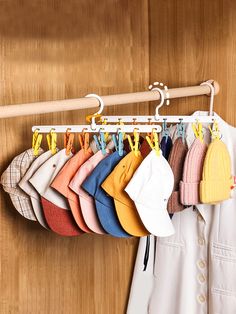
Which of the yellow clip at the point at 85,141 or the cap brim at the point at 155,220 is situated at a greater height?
the yellow clip at the point at 85,141

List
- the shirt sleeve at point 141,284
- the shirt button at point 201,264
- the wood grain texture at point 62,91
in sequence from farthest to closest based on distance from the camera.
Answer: the shirt sleeve at point 141,284
the shirt button at point 201,264
the wood grain texture at point 62,91

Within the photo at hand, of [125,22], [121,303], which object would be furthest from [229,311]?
[125,22]

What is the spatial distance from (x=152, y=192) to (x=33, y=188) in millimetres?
320

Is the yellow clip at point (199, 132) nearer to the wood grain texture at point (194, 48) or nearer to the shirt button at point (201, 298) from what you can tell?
the wood grain texture at point (194, 48)

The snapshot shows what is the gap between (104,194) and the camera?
1656 millimetres

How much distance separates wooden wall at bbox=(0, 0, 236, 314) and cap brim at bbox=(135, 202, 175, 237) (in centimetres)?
57

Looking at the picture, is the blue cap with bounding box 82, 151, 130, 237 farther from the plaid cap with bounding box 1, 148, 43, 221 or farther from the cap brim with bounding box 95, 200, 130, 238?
the plaid cap with bounding box 1, 148, 43, 221

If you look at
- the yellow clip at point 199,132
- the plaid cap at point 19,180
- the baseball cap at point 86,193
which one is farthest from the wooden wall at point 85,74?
the baseball cap at point 86,193

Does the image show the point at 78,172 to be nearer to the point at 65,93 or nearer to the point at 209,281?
the point at 65,93

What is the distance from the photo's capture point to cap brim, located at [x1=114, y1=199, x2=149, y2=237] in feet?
5.41


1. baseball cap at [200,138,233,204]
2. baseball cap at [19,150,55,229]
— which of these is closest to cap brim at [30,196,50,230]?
baseball cap at [19,150,55,229]

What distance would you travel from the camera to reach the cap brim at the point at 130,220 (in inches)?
65.0

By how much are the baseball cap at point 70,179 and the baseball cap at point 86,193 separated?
0.8 inches

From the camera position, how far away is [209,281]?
2.11m
